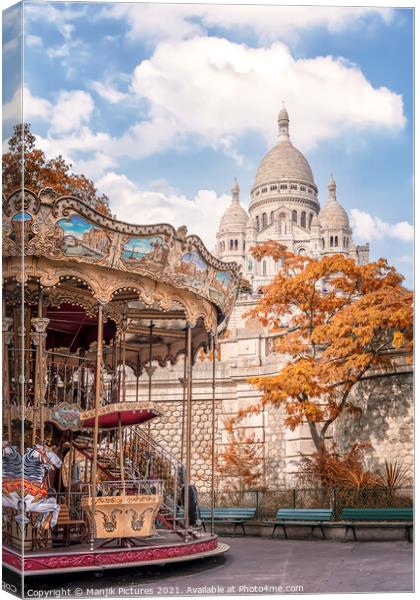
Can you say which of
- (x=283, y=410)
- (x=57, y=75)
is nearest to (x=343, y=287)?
(x=283, y=410)

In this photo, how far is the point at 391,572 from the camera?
40.3 feet

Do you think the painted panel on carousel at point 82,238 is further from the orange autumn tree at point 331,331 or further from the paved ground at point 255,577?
the orange autumn tree at point 331,331

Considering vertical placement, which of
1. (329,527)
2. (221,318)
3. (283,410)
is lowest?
(329,527)

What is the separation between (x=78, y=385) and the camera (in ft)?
49.6

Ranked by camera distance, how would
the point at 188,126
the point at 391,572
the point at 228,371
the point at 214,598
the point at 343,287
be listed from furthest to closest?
the point at 228,371
the point at 343,287
the point at 188,126
the point at 391,572
the point at 214,598

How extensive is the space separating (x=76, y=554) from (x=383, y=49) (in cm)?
840

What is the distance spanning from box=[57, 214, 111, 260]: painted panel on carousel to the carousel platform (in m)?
4.06

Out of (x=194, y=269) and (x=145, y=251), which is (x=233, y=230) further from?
(x=145, y=251)

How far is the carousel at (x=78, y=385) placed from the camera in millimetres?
11672

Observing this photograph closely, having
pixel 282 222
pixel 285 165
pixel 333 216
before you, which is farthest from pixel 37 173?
pixel 282 222

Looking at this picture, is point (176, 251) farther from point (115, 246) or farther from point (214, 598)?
point (214, 598)

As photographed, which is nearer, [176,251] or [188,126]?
[176,251]

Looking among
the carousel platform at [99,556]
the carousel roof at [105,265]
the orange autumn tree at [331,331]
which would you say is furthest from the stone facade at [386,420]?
the carousel platform at [99,556]

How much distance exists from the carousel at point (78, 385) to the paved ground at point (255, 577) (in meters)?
0.26
